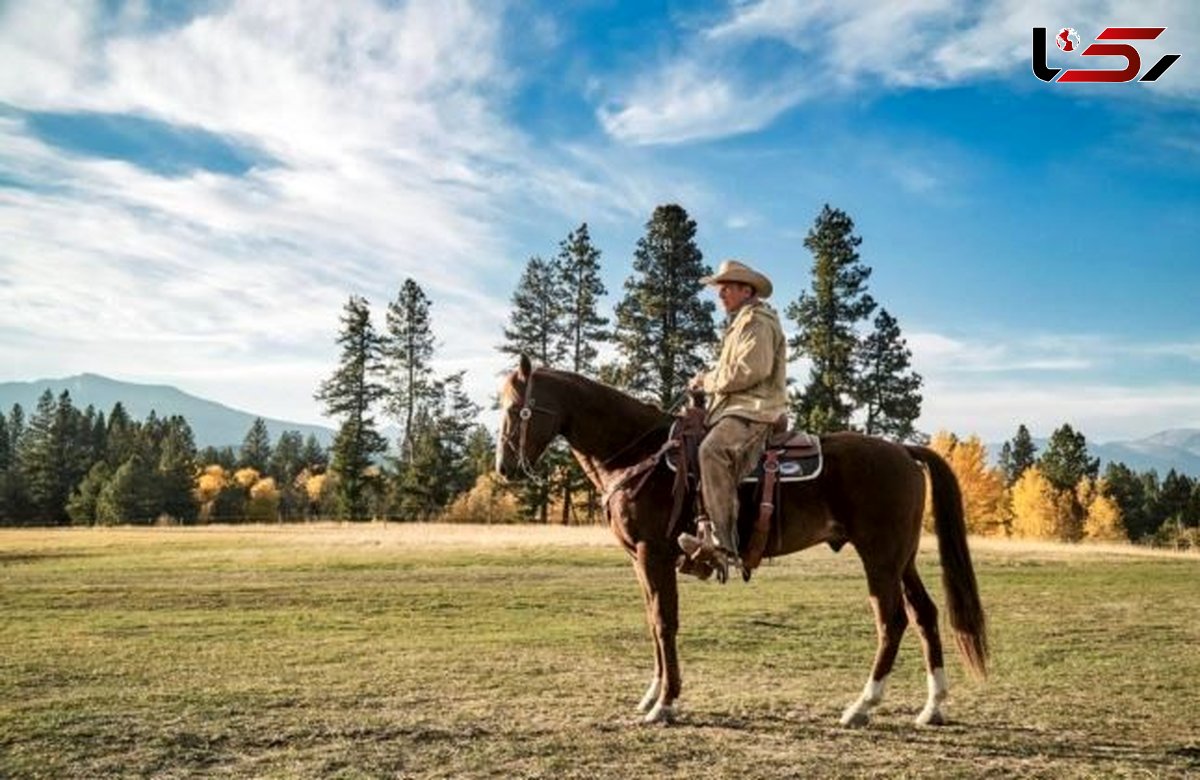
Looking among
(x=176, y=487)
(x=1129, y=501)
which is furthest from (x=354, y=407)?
(x=1129, y=501)

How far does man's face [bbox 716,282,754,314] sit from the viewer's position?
24.3ft

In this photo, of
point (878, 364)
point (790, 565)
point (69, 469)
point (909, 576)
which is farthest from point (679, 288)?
point (69, 469)

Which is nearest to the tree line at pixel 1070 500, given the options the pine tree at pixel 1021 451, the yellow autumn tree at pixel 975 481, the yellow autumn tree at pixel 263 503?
the yellow autumn tree at pixel 975 481

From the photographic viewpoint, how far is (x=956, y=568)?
295 inches

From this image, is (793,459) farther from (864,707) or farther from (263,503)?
(263,503)

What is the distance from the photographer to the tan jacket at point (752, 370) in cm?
703

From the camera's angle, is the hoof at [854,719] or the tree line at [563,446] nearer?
the hoof at [854,719]

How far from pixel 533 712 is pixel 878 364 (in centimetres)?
4545

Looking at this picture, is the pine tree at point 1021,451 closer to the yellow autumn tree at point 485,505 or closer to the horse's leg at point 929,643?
the yellow autumn tree at point 485,505

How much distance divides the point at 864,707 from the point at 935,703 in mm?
605

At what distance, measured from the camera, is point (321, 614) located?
13.7 m

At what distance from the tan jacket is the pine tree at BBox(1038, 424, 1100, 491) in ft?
262

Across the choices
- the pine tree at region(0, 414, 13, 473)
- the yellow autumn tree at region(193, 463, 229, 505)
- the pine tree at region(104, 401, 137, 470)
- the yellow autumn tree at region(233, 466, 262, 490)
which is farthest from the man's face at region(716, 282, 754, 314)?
the pine tree at region(0, 414, 13, 473)

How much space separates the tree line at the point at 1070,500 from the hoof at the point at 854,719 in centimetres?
5123
